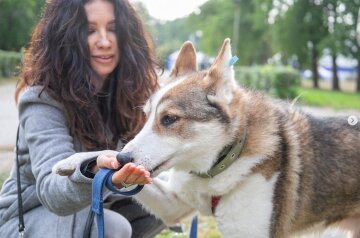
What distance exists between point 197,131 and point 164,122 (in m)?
0.18

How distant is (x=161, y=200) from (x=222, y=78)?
852 mm

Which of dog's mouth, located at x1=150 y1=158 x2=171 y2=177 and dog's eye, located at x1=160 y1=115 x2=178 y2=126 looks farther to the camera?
dog's eye, located at x1=160 y1=115 x2=178 y2=126

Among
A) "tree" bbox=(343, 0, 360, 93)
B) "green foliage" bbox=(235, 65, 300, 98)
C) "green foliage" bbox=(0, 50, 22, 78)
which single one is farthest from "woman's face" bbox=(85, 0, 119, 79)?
"tree" bbox=(343, 0, 360, 93)

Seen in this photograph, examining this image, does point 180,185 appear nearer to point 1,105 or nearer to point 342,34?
point 1,105

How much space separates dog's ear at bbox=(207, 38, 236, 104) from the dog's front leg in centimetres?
69

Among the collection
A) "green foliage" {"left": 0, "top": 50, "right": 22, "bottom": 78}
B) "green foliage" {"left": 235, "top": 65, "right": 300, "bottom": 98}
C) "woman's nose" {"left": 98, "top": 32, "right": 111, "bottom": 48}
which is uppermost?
"woman's nose" {"left": 98, "top": 32, "right": 111, "bottom": 48}

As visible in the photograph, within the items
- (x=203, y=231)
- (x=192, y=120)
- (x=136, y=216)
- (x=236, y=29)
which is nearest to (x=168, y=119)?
(x=192, y=120)

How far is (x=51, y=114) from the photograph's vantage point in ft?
8.98

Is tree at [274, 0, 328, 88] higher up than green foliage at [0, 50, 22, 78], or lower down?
higher up

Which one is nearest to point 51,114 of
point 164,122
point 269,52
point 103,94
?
point 103,94

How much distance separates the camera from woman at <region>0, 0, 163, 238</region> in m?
2.72

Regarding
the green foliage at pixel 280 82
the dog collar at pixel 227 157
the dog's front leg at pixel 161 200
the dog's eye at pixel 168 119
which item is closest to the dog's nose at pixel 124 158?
the dog's eye at pixel 168 119

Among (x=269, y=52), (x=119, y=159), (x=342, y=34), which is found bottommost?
(x=269, y=52)

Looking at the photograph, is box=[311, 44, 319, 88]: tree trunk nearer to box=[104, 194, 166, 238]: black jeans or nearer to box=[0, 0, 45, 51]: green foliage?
box=[0, 0, 45, 51]: green foliage
